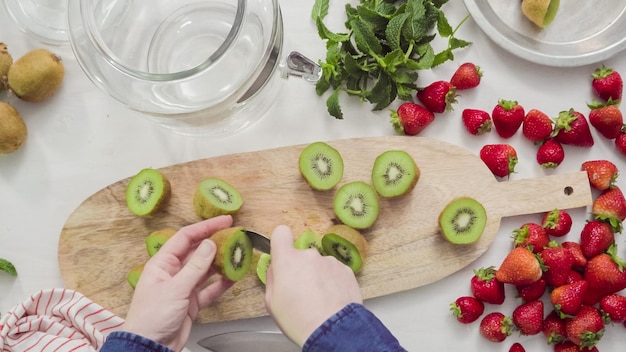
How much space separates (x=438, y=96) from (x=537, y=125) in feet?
0.72

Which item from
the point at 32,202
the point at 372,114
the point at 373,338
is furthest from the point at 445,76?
the point at 32,202

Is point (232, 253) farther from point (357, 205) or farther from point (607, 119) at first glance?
point (607, 119)

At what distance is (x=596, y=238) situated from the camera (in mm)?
1484

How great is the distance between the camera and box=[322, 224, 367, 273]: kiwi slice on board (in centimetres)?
140

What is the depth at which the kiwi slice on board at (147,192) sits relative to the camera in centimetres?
146

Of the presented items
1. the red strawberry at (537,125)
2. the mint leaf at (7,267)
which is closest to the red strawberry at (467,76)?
the red strawberry at (537,125)

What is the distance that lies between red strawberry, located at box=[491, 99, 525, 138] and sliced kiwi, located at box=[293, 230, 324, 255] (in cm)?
46

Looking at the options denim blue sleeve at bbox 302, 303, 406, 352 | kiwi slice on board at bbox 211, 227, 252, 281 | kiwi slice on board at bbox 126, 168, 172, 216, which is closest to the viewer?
denim blue sleeve at bbox 302, 303, 406, 352

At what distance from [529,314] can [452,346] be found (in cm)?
18

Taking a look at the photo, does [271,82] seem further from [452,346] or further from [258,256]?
[452,346]

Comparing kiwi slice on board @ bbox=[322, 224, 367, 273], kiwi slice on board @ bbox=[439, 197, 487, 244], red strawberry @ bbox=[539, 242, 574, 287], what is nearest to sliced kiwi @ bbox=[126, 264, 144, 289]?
kiwi slice on board @ bbox=[322, 224, 367, 273]

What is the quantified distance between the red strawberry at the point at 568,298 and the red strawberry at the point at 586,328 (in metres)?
0.02

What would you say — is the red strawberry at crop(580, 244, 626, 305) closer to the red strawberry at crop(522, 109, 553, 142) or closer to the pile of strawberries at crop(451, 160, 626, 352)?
the pile of strawberries at crop(451, 160, 626, 352)

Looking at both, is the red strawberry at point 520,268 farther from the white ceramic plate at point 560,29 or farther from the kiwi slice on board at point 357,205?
the white ceramic plate at point 560,29
